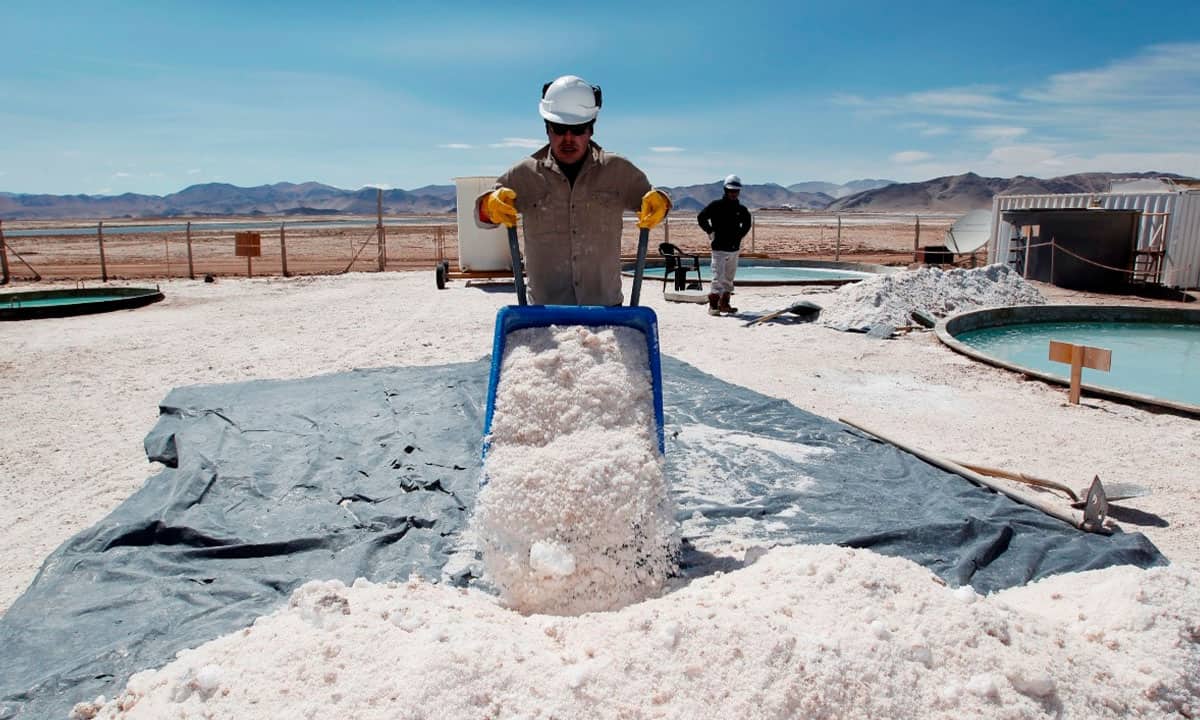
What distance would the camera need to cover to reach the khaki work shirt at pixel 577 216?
324cm

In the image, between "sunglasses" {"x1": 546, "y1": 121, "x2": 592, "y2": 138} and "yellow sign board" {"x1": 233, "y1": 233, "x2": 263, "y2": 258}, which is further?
"yellow sign board" {"x1": 233, "y1": 233, "x2": 263, "y2": 258}

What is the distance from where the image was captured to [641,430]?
2768 mm

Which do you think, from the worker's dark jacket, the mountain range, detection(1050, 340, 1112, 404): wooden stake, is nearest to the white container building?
the worker's dark jacket

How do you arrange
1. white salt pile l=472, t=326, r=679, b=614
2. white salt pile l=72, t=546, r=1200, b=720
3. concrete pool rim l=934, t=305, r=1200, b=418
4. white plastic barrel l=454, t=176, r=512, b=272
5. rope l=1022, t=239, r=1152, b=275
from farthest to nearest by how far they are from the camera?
white plastic barrel l=454, t=176, r=512, b=272 → rope l=1022, t=239, r=1152, b=275 → concrete pool rim l=934, t=305, r=1200, b=418 → white salt pile l=472, t=326, r=679, b=614 → white salt pile l=72, t=546, r=1200, b=720

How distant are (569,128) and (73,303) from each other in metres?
9.88

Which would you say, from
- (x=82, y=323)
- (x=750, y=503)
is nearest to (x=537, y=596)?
(x=750, y=503)

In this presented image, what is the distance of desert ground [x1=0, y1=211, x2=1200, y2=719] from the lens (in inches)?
71.3

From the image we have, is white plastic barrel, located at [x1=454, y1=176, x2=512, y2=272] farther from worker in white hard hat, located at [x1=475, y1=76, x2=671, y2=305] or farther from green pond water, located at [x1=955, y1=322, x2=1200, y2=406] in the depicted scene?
worker in white hard hat, located at [x1=475, y1=76, x2=671, y2=305]

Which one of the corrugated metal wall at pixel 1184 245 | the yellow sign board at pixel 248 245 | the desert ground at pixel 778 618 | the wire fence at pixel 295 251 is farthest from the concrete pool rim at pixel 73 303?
the corrugated metal wall at pixel 1184 245

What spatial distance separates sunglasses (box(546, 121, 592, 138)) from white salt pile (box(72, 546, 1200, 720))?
74.0 inches

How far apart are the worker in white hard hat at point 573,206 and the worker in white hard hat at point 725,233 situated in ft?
20.6

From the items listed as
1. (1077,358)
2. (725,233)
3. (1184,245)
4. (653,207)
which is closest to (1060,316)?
(725,233)

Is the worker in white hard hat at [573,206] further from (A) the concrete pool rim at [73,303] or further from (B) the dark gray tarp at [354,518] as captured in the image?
(A) the concrete pool rim at [73,303]

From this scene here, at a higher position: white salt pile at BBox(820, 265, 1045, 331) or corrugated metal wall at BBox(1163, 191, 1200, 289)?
corrugated metal wall at BBox(1163, 191, 1200, 289)
